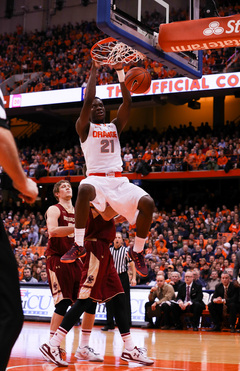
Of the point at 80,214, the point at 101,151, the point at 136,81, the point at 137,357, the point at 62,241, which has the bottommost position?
the point at 137,357

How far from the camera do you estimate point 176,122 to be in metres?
30.2

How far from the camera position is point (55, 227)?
673 cm

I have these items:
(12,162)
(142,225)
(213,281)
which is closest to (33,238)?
(213,281)

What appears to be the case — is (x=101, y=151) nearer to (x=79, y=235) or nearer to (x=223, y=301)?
(x=79, y=235)

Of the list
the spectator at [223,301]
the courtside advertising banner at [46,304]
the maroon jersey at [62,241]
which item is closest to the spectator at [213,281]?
the spectator at [223,301]

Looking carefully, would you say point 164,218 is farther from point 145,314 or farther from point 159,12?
point 159,12

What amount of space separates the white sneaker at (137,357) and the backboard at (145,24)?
3.81m

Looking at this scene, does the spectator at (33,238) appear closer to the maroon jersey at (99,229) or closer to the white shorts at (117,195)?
the maroon jersey at (99,229)

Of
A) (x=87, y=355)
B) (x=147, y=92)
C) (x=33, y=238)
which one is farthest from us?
(x=33, y=238)

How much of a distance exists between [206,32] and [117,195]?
3.37 meters

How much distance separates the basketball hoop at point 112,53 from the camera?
6.33m

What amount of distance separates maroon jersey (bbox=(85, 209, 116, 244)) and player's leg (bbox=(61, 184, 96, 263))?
828mm

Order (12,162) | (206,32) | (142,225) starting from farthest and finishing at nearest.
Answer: (206,32) → (142,225) → (12,162)

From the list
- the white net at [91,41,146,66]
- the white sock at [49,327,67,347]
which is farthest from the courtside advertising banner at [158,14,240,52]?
the white sock at [49,327,67,347]
